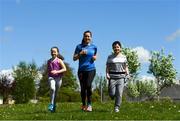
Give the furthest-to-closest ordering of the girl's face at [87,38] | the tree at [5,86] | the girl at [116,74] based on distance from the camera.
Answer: the tree at [5,86] < the girl's face at [87,38] < the girl at [116,74]

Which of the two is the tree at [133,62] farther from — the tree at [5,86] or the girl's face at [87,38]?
the girl's face at [87,38]

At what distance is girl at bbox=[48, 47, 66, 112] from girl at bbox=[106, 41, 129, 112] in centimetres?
169

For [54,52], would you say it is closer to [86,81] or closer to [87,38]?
[87,38]

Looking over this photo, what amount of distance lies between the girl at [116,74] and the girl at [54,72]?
169 cm

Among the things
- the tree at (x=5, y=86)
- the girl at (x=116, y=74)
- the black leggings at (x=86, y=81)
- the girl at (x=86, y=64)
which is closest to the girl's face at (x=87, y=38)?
the girl at (x=86, y=64)

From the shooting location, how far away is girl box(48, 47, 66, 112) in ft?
50.3

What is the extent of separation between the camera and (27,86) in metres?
63.4

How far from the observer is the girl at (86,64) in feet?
48.1

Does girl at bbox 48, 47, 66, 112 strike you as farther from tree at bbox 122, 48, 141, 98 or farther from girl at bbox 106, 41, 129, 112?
tree at bbox 122, 48, 141, 98

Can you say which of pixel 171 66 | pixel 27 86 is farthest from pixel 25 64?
pixel 27 86

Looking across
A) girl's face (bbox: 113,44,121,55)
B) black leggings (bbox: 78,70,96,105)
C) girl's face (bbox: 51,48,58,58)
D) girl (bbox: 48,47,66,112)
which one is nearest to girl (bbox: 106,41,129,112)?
girl's face (bbox: 113,44,121,55)

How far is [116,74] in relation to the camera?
48.0 ft

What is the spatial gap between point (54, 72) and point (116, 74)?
2042mm

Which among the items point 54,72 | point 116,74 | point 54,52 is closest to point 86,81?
point 116,74
